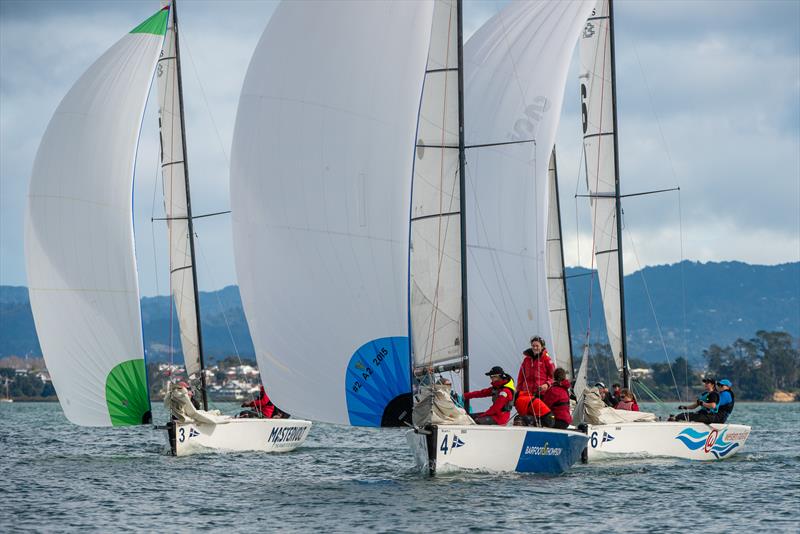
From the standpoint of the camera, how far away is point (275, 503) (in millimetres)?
18969

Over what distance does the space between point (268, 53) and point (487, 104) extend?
289 inches

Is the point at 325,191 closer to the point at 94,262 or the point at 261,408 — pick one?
the point at 94,262

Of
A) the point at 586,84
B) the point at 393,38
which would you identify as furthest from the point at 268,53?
the point at 586,84

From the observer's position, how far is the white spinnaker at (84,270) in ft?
85.7

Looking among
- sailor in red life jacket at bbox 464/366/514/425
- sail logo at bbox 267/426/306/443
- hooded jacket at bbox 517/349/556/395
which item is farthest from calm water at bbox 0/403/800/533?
hooded jacket at bbox 517/349/556/395

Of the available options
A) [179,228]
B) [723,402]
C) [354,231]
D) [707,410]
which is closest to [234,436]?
[179,228]

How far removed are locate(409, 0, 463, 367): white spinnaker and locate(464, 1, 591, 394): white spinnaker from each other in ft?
11.9

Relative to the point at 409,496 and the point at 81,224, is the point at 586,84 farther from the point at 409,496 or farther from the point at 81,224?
the point at 409,496

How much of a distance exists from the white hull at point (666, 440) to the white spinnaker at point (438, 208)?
4977mm

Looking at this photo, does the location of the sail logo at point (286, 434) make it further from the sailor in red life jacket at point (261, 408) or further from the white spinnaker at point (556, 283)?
the white spinnaker at point (556, 283)

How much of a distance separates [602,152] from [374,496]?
12.7 m

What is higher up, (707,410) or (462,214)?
(462,214)

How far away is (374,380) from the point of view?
18688 millimetres

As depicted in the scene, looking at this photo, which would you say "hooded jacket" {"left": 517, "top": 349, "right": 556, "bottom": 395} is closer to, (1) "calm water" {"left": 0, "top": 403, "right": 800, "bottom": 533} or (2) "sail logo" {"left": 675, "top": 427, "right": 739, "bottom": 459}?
(1) "calm water" {"left": 0, "top": 403, "right": 800, "bottom": 533}
